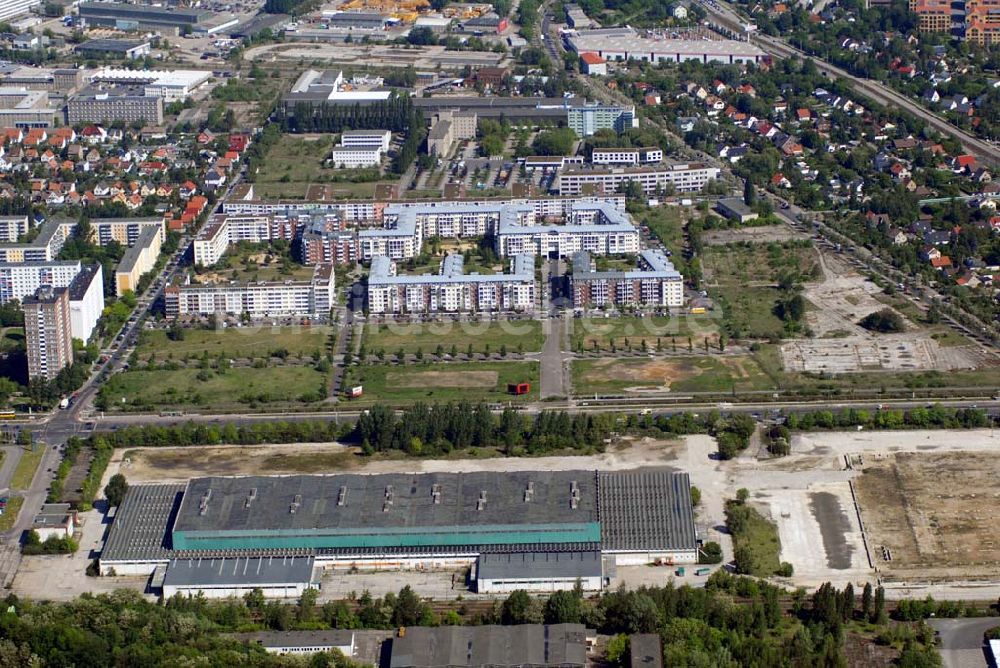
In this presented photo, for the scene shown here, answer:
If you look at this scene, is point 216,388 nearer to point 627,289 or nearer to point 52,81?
point 627,289

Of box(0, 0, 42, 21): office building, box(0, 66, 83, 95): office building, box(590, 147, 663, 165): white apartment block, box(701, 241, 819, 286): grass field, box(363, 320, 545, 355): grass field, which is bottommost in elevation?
box(363, 320, 545, 355): grass field

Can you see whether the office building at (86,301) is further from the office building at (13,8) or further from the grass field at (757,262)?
the office building at (13,8)

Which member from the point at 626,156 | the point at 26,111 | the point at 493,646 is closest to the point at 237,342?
the point at 493,646

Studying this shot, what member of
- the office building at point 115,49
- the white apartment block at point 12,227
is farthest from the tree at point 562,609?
the office building at point 115,49

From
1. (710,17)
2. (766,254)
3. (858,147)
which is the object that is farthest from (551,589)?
(710,17)

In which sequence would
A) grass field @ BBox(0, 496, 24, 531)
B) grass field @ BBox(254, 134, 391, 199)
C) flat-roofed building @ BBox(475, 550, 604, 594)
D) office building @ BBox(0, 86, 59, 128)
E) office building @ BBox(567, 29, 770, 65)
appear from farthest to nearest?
1. office building @ BBox(567, 29, 770, 65)
2. office building @ BBox(0, 86, 59, 128)
3. grass field @ BBox(254, 134, 391, 199)
4. grass field @ BBox(0, 496, 24, 531)
5. flat-roofed building @ BBox(475, 550, 604, 594)

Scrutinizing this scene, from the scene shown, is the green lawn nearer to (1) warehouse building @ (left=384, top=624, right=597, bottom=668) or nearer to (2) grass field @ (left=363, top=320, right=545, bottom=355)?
(1) warehouse building @ (left=384, top=624, right=597, bottom=668)

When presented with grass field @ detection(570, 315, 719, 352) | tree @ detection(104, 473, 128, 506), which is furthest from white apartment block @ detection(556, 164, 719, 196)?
tree @ detection(104, 473, 128, 506)
